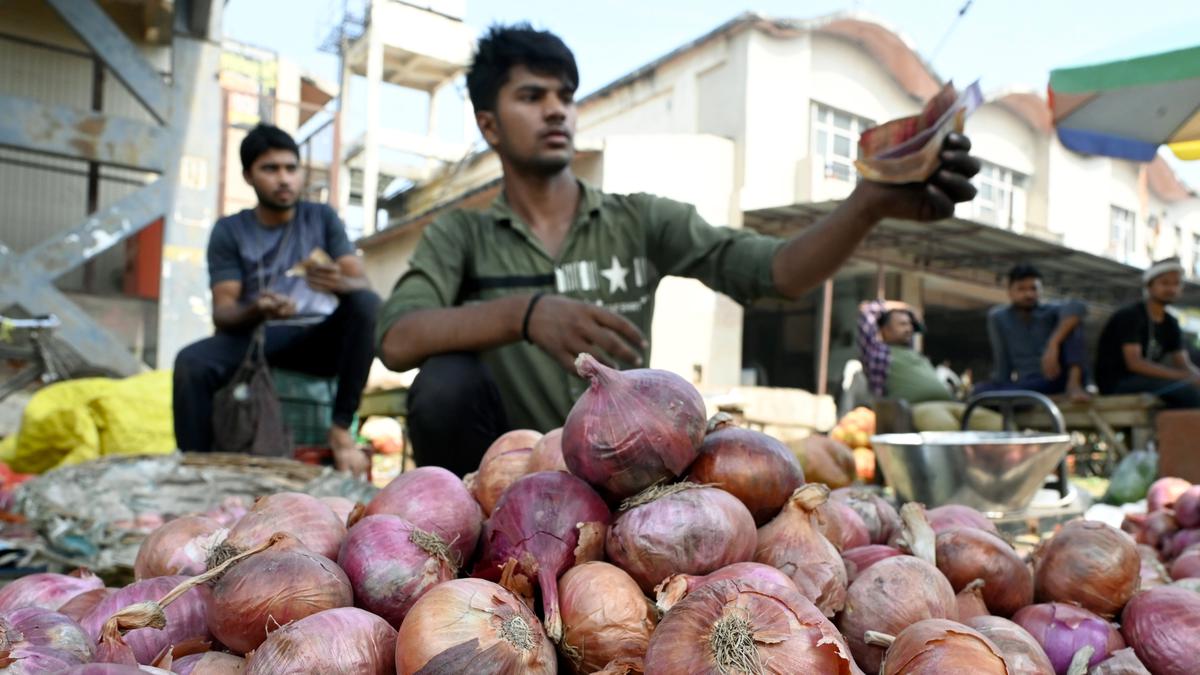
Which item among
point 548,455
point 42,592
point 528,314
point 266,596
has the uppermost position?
point 528,314

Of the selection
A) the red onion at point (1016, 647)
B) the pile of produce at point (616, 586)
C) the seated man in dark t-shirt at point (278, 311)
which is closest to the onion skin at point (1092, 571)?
the pile of produce at point (616, 586)

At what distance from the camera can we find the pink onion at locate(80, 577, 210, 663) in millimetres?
967

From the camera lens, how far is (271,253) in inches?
147

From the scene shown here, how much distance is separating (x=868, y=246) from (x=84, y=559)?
423 inches

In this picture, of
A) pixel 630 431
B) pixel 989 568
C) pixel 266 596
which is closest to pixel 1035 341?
pixel 989 568

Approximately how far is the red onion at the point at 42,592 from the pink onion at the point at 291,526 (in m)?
0.31

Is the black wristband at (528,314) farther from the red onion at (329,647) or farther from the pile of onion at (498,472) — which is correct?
the red onion at (329,647)

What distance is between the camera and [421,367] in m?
2.54

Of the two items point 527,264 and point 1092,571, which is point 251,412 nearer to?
point 527,264

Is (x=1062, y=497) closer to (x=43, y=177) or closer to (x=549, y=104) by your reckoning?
(x=549, y=104)

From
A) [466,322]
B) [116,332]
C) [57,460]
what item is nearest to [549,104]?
[466,322]

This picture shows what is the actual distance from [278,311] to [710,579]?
2799 mm

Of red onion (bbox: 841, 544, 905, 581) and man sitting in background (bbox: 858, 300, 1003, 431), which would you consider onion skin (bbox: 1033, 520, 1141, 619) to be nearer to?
red onion (bbox: 841, 544, 905, 581)

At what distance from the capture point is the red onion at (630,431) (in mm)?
1055
